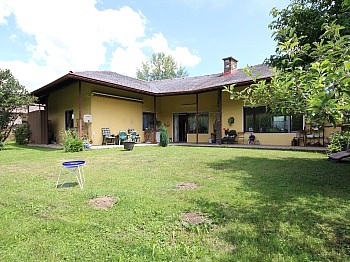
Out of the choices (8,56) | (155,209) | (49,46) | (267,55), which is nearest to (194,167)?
(155,209)

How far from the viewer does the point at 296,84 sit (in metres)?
2.60

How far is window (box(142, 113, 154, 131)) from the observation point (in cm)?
1531

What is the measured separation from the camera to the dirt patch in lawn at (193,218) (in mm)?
2699

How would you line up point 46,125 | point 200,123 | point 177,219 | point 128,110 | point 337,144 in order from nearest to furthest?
1. point 177,219
2. point 337,144
3. point 128,110
4. point 46,125
5. point 200,123

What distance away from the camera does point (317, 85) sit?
1.86 metres

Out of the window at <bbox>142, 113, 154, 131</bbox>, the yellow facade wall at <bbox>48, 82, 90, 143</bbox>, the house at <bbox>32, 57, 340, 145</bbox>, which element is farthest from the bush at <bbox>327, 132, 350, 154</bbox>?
the yellow facade wall at <bbox>48, 82, 90, 143</bbox>

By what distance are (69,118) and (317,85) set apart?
14.0 metres

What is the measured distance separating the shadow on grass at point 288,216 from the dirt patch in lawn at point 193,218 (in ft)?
0.40

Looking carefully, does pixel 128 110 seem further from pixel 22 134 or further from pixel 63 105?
pixel 22 134

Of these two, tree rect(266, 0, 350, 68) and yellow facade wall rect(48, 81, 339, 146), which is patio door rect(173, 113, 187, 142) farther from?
tree rect(266, 0, 350, 68)

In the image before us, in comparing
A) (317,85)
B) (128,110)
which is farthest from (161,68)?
(317,85)

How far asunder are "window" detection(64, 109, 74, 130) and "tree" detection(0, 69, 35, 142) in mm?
2070

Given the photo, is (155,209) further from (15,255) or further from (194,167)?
(194,167)

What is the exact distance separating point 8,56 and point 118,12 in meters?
8.11
